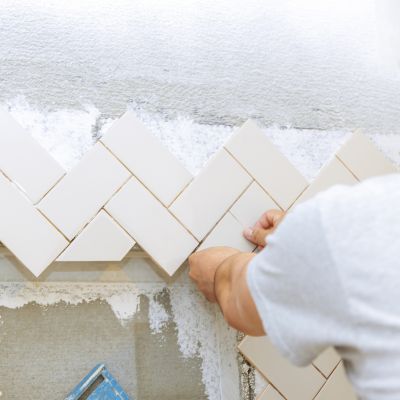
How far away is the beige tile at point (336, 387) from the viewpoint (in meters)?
1.63

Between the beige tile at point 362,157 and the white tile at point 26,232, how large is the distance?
1000 mm

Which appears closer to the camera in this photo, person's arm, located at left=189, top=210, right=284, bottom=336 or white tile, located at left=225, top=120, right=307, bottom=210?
person's arm, located at left=189, top=210, right=284, bottom=336

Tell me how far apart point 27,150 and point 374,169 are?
115 centimetres

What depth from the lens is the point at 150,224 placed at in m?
1.54

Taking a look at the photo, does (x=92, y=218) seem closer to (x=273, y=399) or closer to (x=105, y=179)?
(x=105, y=179)

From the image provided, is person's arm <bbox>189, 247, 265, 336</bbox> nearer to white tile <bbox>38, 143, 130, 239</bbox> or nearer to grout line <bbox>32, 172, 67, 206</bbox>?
white tile <bbox>38, 143, 130, 239</bbox>

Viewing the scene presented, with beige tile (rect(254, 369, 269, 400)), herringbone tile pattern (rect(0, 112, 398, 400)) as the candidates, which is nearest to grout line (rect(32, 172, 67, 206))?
herringbone tile pattern (rect(0, 112, 398, 400))

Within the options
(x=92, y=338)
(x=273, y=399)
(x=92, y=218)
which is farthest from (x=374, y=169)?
(x=92, y=338)

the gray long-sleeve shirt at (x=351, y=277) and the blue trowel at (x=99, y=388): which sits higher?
the gray long-sleeve shirt at (x=351, y=277)

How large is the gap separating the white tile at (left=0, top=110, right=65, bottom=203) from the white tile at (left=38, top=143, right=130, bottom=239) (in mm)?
32

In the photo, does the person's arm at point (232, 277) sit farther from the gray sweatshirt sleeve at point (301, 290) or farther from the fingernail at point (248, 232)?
the gray sweatshirt sleeve at point (301, 290)

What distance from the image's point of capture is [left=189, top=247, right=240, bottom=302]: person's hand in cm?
147

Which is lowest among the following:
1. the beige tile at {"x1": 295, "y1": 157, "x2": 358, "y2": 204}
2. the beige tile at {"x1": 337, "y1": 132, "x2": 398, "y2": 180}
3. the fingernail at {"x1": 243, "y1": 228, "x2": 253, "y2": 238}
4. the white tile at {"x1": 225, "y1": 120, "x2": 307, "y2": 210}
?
the fingernail at {"x1": 243, "y1": 228, "x2": 253, "y2": 238}

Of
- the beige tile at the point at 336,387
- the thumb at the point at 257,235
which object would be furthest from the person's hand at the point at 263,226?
the beige tile at the point at 336,387
